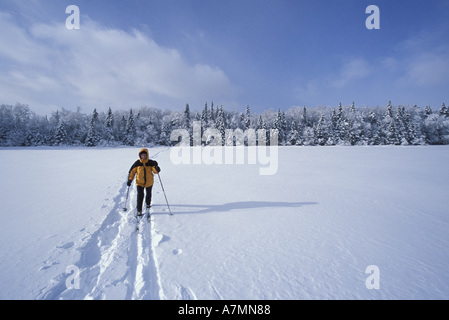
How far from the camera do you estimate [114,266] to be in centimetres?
295

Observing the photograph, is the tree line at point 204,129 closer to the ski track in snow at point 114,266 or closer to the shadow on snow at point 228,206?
the shadow on snow at point 228,206

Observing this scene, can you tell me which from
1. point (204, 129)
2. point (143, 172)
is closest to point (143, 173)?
point (143, 172)

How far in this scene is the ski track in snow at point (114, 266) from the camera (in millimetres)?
2428

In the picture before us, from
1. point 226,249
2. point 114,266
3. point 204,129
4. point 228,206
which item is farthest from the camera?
point 204,129

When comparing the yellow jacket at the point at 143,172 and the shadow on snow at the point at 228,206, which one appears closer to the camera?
the yellow jacket at the point at 143,172

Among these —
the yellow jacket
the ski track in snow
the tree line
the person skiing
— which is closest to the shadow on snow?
the person skiing

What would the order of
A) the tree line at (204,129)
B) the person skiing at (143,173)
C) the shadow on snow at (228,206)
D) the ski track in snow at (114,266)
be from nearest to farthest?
the ski track in snow at (114,266)
the person skiing at (143,173)
the shadow on snow at (228,206)
the tree line at (204,129)

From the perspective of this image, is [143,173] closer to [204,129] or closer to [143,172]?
[143,172]

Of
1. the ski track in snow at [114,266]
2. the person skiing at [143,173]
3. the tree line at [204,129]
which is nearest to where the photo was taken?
the ski track in snow at [114,266]

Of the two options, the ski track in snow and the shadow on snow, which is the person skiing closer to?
the shadow on snow

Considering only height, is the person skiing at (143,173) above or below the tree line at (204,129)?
below

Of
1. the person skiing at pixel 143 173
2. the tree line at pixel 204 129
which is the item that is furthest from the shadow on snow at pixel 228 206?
the tree line at pixel 204 129

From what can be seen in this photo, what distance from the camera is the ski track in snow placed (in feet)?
7.97
